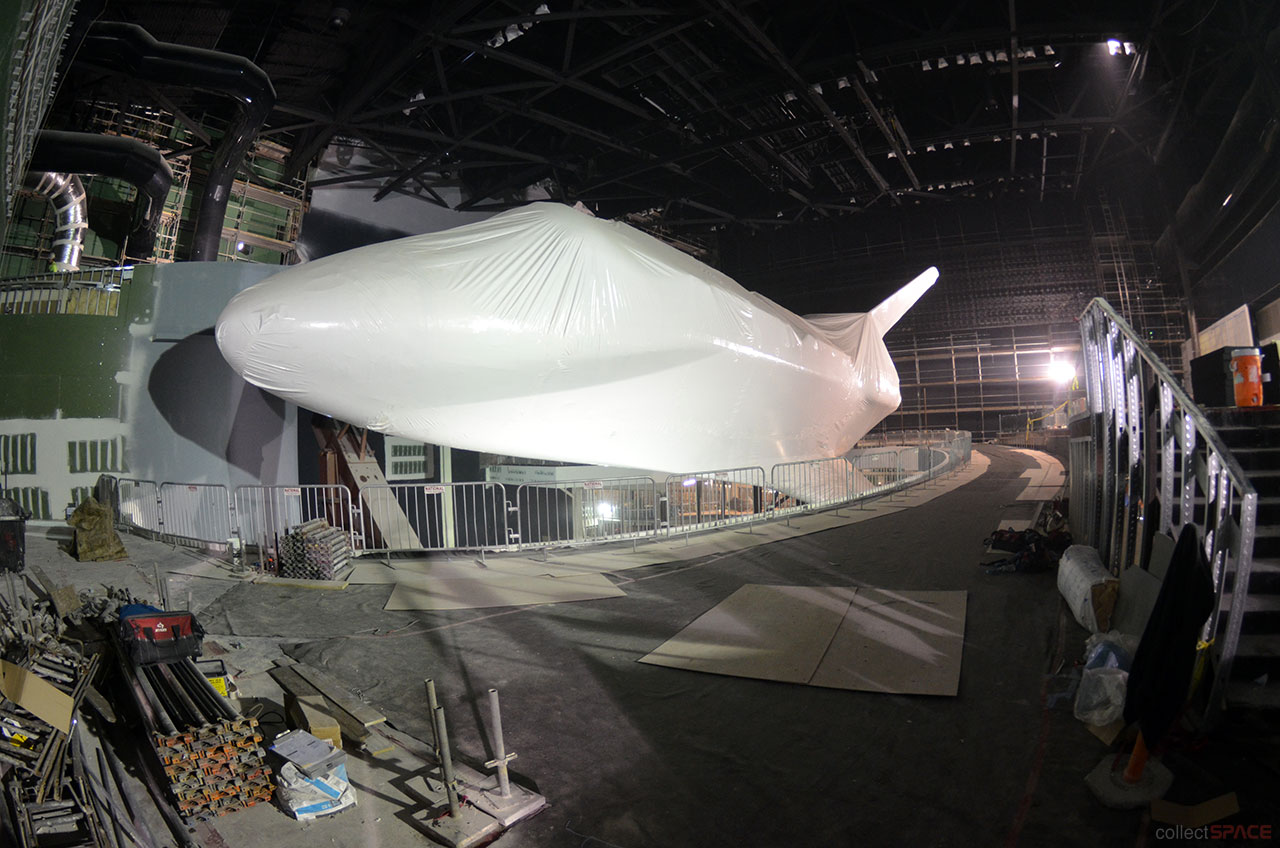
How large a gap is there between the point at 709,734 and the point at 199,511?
10030 mm

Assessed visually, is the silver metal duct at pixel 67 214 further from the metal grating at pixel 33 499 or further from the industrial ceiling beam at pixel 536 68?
the industrial ceiling beam at pixel 536 68

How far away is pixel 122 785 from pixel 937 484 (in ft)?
48.8

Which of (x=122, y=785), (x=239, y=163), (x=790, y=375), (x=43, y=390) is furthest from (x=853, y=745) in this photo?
(x=239, y=163)

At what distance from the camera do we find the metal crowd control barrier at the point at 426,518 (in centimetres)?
858

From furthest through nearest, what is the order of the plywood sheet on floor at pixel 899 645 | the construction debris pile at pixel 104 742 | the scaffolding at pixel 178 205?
the scaffolding at pixel 178 205 < the plywood sheet on floor at pixel 899 645 < the construction debris pile at pixel 104 742

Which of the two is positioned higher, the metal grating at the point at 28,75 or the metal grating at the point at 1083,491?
the metal grating at the point at 28,75

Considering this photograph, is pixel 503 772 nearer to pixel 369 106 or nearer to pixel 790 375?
pixel 790 375

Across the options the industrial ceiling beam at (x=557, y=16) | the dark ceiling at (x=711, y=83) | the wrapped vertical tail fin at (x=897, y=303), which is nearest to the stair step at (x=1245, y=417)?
the wrapped vertical tail fin at (x=897, y=303)

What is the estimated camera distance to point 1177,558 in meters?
2.78

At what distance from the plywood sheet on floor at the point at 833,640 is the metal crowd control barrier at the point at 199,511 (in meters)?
8.58

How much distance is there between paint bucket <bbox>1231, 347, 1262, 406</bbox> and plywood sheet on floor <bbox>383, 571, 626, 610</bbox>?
546cm

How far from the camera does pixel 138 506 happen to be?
1066cm

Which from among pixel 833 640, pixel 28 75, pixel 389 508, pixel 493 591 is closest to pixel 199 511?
pixel 389 508

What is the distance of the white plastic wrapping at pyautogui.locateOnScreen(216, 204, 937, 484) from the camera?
5.90 m
